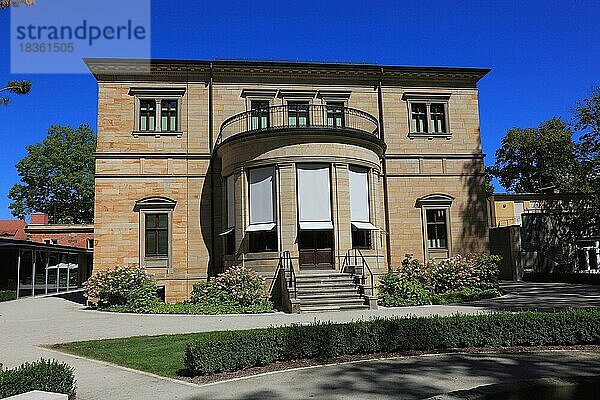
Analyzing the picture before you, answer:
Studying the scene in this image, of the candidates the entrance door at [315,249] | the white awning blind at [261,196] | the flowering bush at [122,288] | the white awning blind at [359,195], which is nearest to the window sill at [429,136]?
the white awning blind at [359,195]

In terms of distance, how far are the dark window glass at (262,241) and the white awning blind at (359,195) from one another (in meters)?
3.33

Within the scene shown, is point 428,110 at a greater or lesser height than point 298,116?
greater

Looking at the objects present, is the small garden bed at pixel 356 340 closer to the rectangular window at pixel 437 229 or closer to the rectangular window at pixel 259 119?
the rectangular window at pixel 437 229

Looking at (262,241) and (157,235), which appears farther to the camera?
(157,235)

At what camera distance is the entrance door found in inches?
811

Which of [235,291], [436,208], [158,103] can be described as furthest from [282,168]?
[436,208]

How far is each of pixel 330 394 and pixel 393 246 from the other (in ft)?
58.1

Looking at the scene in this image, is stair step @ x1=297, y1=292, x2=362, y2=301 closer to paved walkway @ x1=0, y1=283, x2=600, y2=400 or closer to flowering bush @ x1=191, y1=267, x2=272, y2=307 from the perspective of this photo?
flowering bush @ x1=191, y1=267, x2=272, y2=307

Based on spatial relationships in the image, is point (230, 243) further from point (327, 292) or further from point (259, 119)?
point (327, 292)

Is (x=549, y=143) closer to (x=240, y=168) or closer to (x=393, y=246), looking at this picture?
(x=393, y=246)

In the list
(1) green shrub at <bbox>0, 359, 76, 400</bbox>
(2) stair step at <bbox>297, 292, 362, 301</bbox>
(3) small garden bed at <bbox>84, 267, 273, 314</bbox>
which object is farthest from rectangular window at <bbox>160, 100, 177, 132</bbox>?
(1) green shrub at <bbox>0, 359, 76, 400</bbox>

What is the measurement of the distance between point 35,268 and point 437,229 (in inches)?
962

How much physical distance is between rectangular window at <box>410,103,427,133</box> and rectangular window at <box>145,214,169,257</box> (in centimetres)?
1293

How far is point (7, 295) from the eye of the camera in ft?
90.5
